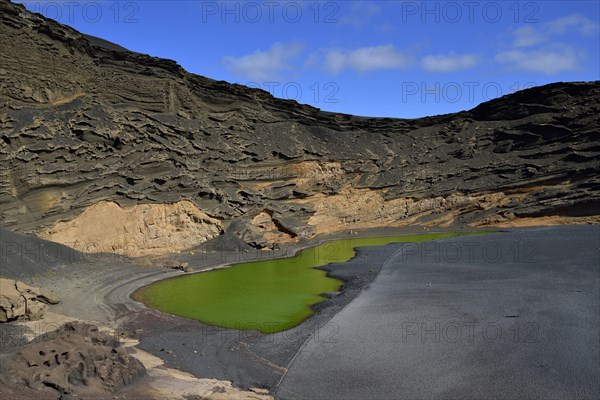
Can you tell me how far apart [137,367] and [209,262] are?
16890 millimetres

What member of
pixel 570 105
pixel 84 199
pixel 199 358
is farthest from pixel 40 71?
A: pixel 570 105

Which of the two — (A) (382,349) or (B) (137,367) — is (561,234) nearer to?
(A) (382,349)

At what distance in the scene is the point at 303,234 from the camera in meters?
33.6

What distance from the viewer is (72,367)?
24.6 feet

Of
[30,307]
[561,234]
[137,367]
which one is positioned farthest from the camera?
[561,234]

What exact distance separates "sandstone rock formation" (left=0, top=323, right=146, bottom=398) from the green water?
5400mm

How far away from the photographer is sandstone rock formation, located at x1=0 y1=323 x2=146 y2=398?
6980 mm

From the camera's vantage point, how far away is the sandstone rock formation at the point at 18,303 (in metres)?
11.7

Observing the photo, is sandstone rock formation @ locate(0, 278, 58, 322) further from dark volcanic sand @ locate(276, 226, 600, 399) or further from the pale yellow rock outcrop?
the pale yellow rock outcrop

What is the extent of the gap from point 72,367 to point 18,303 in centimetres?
575

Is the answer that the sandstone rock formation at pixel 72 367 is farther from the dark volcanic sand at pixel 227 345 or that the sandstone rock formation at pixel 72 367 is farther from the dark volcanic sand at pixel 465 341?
the dark volcanic sand at pixel 465 341

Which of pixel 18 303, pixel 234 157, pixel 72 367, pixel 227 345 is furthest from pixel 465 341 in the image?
pixel 234 157
